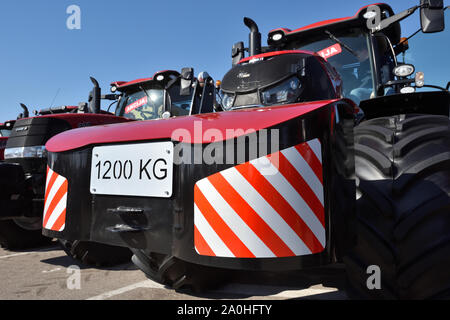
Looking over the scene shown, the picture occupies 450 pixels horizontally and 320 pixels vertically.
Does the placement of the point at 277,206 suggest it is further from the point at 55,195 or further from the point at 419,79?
the point at 419,79

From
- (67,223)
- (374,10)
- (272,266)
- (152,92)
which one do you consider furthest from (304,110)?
(152,92)

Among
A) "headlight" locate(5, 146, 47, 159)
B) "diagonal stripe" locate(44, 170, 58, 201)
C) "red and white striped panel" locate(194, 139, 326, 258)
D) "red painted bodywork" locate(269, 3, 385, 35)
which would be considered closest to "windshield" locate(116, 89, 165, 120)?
"headlight" locate(5, 146, 47, 159)

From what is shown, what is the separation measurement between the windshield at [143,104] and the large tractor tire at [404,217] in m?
3.92

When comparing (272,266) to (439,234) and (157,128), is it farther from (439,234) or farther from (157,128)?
(157,128)

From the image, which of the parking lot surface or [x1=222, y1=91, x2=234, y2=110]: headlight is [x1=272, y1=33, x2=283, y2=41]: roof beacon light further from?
the parking lot surface

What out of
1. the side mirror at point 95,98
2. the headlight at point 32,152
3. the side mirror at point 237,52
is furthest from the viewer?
the side mirror at point 95,98

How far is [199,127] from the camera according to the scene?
1.50 meters

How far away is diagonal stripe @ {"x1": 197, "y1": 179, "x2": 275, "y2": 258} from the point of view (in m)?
1.33

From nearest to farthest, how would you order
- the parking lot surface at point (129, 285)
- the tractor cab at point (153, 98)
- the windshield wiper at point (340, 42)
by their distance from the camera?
the parking lot surface at point (129, 285) → the windshield wiper at point (340, 42) → the tractor cab at point (153, 98)

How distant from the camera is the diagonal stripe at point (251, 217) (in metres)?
1.32

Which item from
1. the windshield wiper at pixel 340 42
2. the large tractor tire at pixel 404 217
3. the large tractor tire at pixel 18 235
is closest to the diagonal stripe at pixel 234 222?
the large tractor tire at pixel 404 217

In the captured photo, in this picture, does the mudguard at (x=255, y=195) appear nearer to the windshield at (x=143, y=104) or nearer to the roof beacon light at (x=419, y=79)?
the roof beacon light at (x=419, y=79)

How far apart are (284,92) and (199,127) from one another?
1.10 metres
